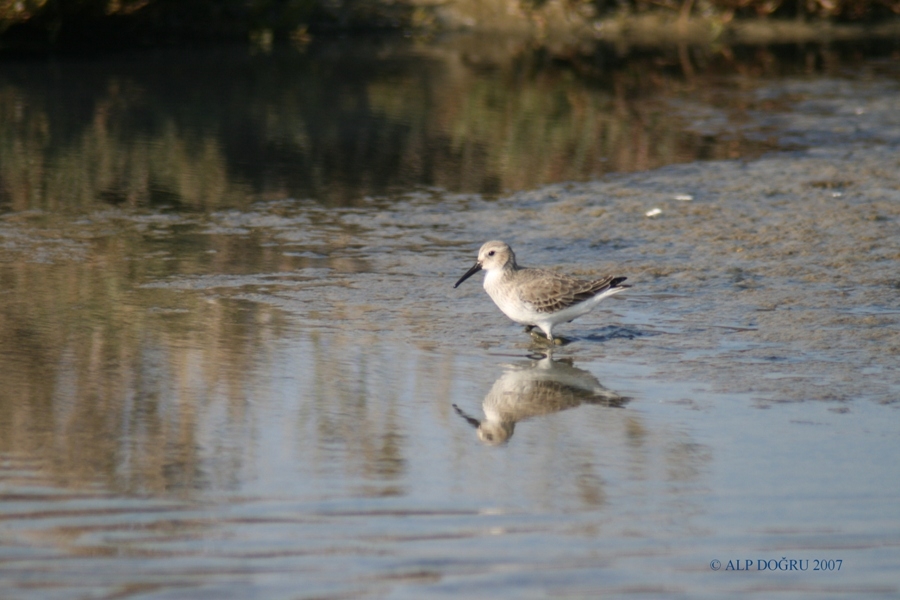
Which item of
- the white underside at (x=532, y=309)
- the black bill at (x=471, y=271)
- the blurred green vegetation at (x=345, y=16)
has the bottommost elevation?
the white underside at (x=532, y=309)

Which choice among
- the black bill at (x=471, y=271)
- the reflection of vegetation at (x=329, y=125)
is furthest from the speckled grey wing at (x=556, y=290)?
the reflection of vegetation at (x=329, y=125)

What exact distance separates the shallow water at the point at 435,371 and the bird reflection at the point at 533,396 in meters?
0.03

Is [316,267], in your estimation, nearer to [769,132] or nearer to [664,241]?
[664,241]

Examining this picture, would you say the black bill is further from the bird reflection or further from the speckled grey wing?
the bird reflection

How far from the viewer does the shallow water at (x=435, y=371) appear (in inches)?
181

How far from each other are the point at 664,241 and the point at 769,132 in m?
4.85

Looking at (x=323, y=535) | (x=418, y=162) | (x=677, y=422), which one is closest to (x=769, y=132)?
(x=418, y=162)

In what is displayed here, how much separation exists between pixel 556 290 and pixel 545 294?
11 cm

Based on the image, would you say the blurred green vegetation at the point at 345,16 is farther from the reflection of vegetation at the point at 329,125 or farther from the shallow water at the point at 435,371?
the shallow water at the point at 435,371

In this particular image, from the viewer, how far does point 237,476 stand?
5.24 metres

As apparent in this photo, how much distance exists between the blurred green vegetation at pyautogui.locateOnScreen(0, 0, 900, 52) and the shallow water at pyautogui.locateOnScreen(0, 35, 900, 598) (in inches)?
235

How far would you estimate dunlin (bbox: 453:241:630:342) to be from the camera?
721cm
